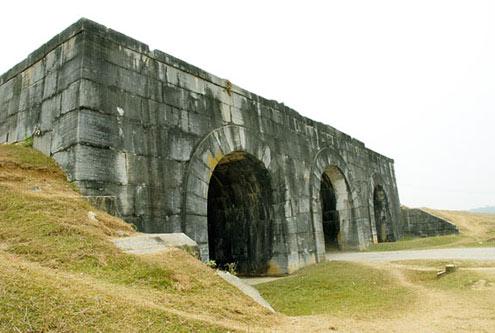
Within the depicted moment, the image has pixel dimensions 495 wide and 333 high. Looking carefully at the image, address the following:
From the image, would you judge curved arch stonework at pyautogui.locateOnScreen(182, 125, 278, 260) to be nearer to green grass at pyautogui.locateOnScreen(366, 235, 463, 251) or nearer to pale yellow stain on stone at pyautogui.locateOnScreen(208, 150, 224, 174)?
pale yellow stain on stone at pyautogui.locateOnScreen(208, 150, 224, 174)

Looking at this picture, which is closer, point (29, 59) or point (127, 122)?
point (127, 122)

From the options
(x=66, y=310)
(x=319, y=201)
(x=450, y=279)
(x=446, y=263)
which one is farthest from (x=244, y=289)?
(x=319, y=201)

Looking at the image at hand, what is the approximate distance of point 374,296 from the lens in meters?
6.07

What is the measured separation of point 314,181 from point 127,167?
6.13 metres

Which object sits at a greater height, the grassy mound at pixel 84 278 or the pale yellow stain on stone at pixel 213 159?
the pale yellow stain on stone at pixel 213 159

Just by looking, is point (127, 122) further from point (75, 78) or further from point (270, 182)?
point (270, 182)

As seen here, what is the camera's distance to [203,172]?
7.45 metres

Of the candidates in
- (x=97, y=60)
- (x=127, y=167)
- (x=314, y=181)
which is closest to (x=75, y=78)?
(x=97, y=60)

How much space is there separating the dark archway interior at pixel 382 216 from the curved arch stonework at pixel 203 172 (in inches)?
401

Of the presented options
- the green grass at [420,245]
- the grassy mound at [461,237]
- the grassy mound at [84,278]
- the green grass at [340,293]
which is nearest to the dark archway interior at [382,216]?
the grassy mound at [461,237]

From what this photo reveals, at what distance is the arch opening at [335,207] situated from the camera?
13.4 metres

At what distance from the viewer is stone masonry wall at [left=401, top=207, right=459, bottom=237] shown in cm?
2028

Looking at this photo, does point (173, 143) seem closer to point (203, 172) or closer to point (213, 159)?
point (203, 172)

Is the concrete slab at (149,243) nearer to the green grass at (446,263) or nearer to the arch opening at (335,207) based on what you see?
the green grass at (446,263)
